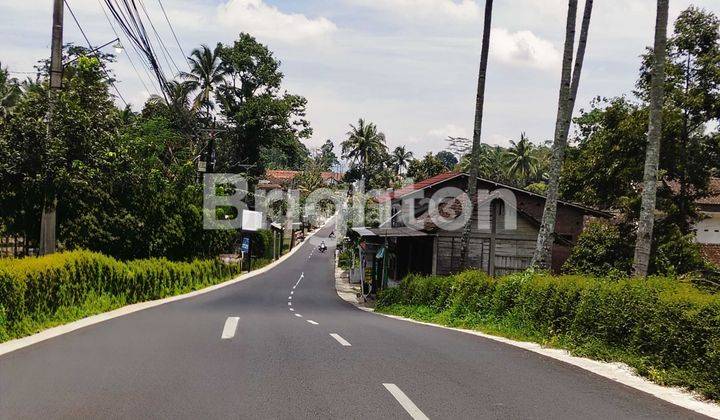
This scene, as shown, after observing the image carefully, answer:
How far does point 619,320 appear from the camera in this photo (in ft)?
36.8

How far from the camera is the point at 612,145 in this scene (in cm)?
2777

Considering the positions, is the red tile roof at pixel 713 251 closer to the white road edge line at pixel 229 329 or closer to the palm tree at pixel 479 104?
the palm tree at pixel 479 104

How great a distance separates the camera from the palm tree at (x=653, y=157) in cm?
1516

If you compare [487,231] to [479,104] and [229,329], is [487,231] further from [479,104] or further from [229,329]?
[229,329]

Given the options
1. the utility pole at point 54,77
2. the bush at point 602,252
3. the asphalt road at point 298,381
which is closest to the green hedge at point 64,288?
the utility pole at point 54,77

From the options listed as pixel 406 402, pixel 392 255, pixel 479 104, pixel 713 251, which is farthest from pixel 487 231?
pixel 406 402

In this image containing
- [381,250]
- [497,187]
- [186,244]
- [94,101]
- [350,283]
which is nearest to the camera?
[94,101]

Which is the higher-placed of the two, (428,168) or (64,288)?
(428,168)

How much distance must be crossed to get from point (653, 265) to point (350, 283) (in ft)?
127

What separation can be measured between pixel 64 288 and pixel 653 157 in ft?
50.2

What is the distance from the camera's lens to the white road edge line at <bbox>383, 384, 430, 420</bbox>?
6349mm

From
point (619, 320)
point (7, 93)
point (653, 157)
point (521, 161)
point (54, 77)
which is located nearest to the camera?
point (619, 320)

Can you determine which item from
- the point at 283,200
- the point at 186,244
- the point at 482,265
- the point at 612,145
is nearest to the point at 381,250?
the point at 482,265

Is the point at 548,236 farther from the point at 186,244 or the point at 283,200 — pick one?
the point at 283,200
